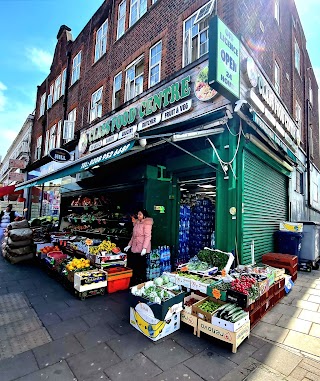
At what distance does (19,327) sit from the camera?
427 cm

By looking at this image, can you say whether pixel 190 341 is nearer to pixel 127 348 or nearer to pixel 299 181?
pixel 127 348

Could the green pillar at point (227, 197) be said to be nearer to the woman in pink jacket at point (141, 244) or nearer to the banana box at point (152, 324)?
the woman in pink jacket at point (141, 244)

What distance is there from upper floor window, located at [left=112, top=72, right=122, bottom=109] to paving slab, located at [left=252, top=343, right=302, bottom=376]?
1104 cm

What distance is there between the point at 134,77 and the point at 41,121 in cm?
1443

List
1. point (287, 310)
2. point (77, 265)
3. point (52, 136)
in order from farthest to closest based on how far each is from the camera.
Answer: point (52, 136) → point (77, 265) → point (287, 310)

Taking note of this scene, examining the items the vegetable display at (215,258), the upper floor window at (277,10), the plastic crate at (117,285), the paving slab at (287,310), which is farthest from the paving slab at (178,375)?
the upper floor window at (277,10)

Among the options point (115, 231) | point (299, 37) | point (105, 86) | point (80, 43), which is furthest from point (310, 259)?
point (80, 43)

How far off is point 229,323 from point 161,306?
3.57ft

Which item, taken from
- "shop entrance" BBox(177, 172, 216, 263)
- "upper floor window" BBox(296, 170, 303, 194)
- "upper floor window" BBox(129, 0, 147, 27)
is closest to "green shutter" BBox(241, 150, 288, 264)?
"shop entrance" BBox(177, 172, 216, 263)

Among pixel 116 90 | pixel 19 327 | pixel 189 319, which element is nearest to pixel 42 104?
pixel 116 90

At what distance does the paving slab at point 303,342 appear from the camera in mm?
3607

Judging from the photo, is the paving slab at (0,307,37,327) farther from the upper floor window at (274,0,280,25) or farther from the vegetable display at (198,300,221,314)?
the upper floor window at (274,0,280,25)

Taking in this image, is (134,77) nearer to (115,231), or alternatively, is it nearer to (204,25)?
(204,25)

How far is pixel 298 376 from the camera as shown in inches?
118
